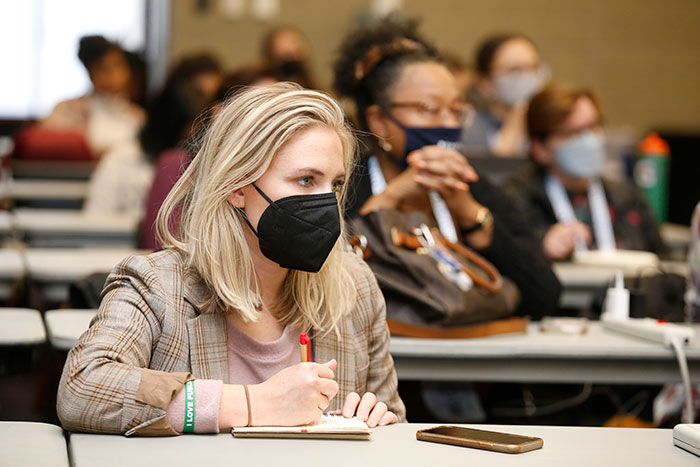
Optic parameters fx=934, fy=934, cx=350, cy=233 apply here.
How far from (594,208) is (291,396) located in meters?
2.65

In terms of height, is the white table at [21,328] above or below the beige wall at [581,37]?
below

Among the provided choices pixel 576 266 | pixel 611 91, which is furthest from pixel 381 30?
pixel 611 91

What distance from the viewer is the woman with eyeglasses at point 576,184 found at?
12.4 feet

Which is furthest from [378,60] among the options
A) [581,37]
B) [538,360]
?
[581,37]

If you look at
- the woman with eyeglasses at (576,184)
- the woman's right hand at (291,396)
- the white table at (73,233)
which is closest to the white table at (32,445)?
the woman's right hand at (291,396)

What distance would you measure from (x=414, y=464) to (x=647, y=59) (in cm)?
792

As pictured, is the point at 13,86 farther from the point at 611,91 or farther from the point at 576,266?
the point at 576,266

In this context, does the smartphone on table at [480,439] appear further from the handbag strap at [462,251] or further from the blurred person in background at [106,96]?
the blurred person in background at [106,96]

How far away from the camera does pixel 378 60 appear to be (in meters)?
2.85

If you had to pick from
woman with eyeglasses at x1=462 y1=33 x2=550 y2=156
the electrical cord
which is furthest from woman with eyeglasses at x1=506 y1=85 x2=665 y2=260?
the electrical cord

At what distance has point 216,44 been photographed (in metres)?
7.92

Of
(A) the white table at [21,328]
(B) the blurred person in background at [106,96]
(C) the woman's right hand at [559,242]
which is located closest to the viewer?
(A) the white table at [21,328]

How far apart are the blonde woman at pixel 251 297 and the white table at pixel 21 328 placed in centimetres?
44

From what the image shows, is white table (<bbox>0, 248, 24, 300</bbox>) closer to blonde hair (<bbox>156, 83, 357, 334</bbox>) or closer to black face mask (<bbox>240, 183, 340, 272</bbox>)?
blonde hair (<bbox>156, 83, 357, 334</bbox>)
